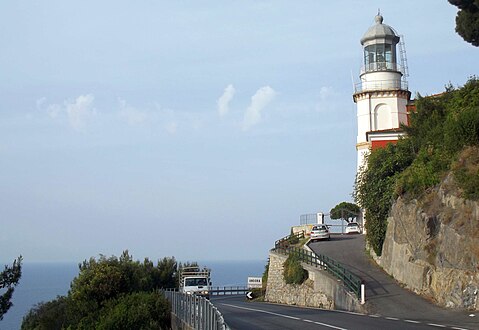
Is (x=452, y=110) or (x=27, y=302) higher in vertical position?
(x=452, y=110)

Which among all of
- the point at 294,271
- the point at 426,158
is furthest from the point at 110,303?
the point at 426,158

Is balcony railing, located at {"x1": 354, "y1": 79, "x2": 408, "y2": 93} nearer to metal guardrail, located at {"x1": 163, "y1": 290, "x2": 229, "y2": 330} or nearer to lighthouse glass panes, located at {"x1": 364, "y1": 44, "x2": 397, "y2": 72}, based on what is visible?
lighthouse glass panes, located at {"x1": 364, "y1": 44, "x2": 397, "y2": 72}

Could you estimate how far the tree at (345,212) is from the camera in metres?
59.1

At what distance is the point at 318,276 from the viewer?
32.7 m

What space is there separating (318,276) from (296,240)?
19515 mm

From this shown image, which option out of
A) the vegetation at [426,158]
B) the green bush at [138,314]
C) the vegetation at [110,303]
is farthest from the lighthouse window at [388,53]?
the green bush at [138,314]

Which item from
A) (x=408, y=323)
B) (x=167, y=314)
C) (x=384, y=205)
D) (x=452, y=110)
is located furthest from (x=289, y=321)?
(x=452, y=110)

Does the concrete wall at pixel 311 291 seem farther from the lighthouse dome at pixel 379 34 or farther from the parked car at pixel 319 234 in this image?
the lighthouse dome at pixel 379 34

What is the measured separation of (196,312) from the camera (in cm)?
→ 1864

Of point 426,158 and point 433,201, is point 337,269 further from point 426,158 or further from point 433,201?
point 426,158

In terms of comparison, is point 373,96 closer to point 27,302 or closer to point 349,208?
point 349,208

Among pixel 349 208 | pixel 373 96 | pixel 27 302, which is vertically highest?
pixel 373 96

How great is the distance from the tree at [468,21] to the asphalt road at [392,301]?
11389 mm

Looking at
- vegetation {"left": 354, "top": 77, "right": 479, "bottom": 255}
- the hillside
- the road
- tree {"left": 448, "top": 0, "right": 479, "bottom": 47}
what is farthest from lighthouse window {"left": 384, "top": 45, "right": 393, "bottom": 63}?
the road
